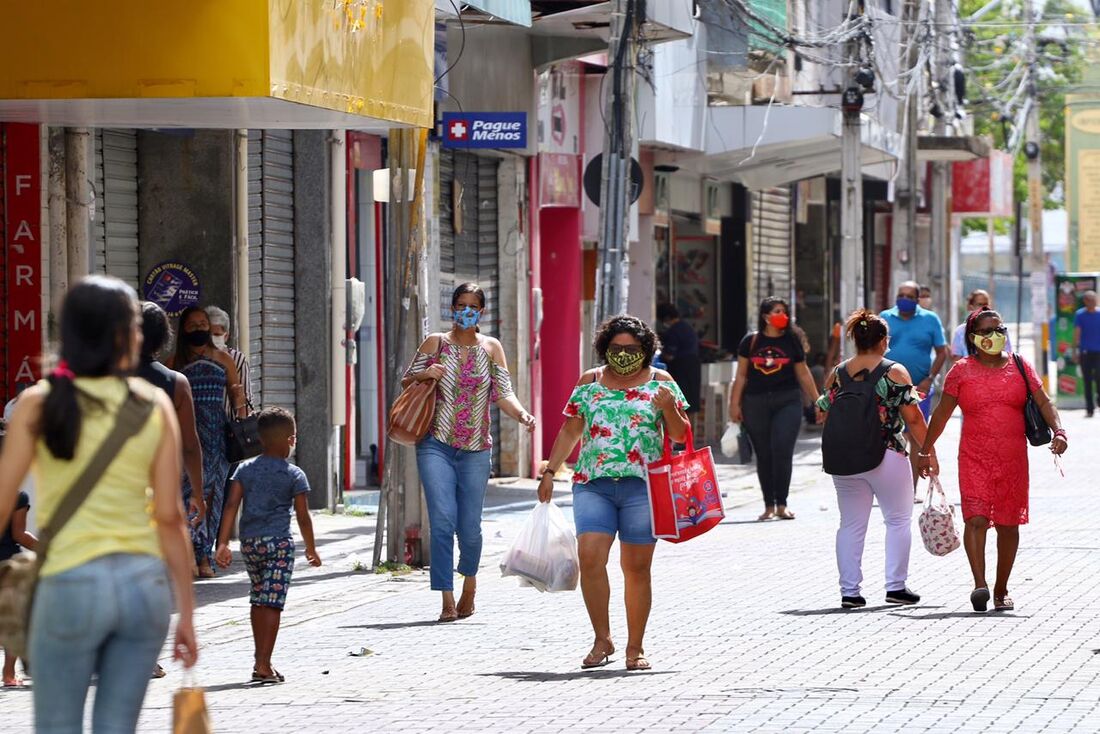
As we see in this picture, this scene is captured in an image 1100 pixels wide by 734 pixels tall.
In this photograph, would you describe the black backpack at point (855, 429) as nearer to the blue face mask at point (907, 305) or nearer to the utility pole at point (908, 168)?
the blue face mask at point (907, 305)

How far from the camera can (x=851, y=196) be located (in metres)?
26.1

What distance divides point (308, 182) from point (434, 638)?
23.4ft

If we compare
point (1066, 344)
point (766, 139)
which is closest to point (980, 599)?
point (766, 139)

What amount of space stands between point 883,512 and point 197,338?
162 inches

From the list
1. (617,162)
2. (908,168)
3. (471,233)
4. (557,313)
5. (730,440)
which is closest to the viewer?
(617,162)

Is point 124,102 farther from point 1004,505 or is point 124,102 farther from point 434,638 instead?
point 1004,505

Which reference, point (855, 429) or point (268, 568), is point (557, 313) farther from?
point (268, 568)

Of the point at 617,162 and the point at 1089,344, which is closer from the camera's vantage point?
the point at 617,162

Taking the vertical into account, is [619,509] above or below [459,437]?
below

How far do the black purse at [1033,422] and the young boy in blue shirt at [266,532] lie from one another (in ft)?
13.6

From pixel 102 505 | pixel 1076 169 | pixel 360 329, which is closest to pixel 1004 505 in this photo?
pixel 102 505

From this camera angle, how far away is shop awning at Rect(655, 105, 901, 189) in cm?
2612

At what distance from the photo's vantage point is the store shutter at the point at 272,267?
16844mm

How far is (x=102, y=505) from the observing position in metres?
5.34
